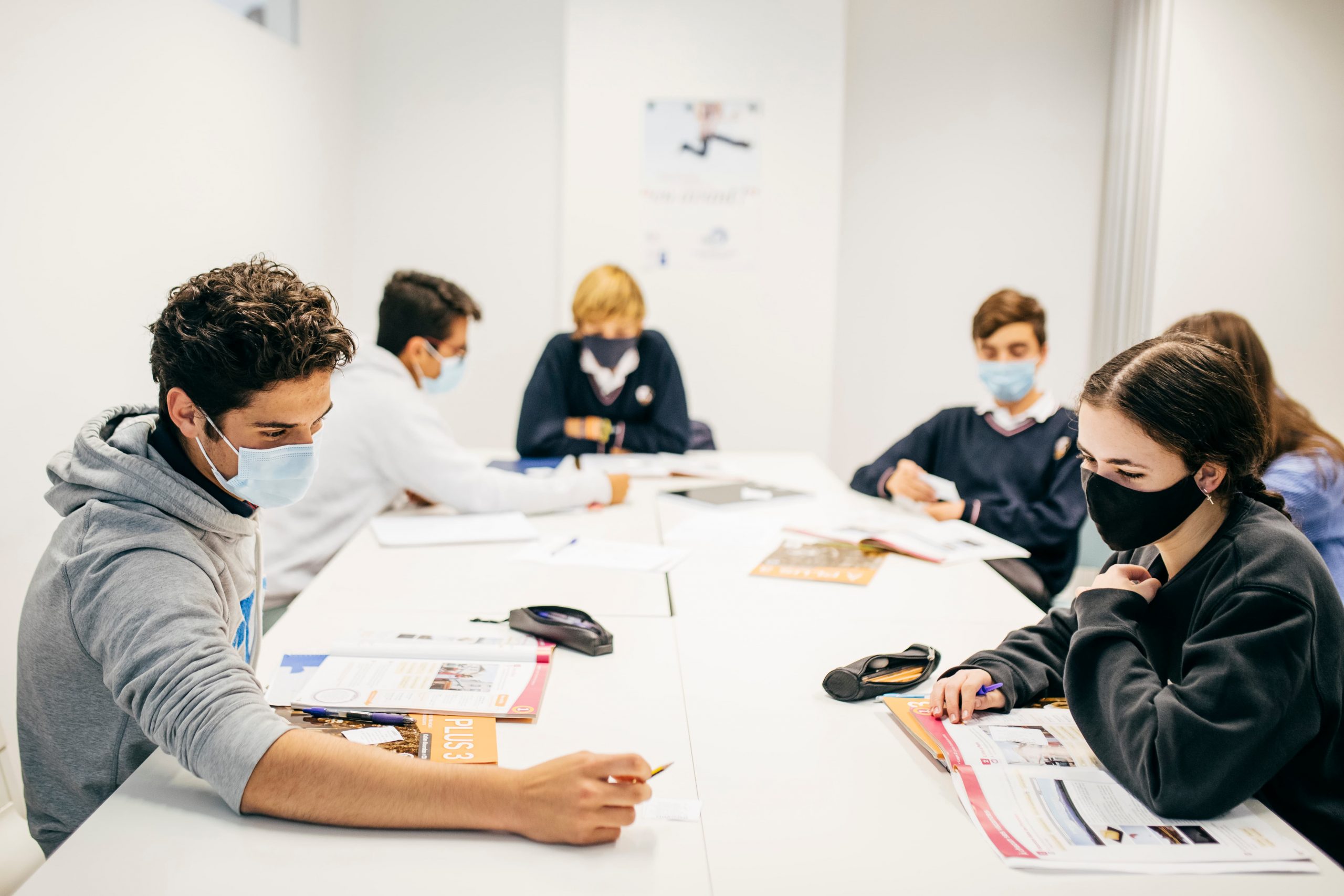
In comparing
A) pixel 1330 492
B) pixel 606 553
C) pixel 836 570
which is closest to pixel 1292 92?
pixel 1330 492

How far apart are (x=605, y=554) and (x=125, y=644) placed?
119 cm

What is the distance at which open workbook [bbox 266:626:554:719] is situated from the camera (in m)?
1.28

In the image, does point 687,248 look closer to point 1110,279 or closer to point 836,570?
point 1110,279

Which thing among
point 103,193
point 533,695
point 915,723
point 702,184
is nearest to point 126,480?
point 533,695

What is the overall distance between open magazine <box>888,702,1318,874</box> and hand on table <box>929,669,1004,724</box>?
23 mm

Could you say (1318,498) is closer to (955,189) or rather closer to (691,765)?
(691,765)

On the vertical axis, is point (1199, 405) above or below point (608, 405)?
above

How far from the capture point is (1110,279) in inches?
175

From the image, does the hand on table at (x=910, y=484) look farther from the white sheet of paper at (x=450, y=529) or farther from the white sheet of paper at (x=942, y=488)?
the white sheet of paper at (x=450, y=529)

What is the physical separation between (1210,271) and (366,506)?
3580mm

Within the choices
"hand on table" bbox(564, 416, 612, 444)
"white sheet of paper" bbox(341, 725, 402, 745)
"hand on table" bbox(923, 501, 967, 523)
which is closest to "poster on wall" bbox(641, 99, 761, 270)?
"hand on table" bbox(564, 416, 612, 444)

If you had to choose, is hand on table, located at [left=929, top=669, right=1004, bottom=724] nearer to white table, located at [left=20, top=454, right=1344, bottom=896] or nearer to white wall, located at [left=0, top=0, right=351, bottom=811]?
white table, located at [left=20, top=454, right=1344, bottom=896]

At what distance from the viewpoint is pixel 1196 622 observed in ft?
3.66

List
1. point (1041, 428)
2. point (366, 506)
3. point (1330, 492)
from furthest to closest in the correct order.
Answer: point (1041, 428), point (366, 506), point (1330, 492)
